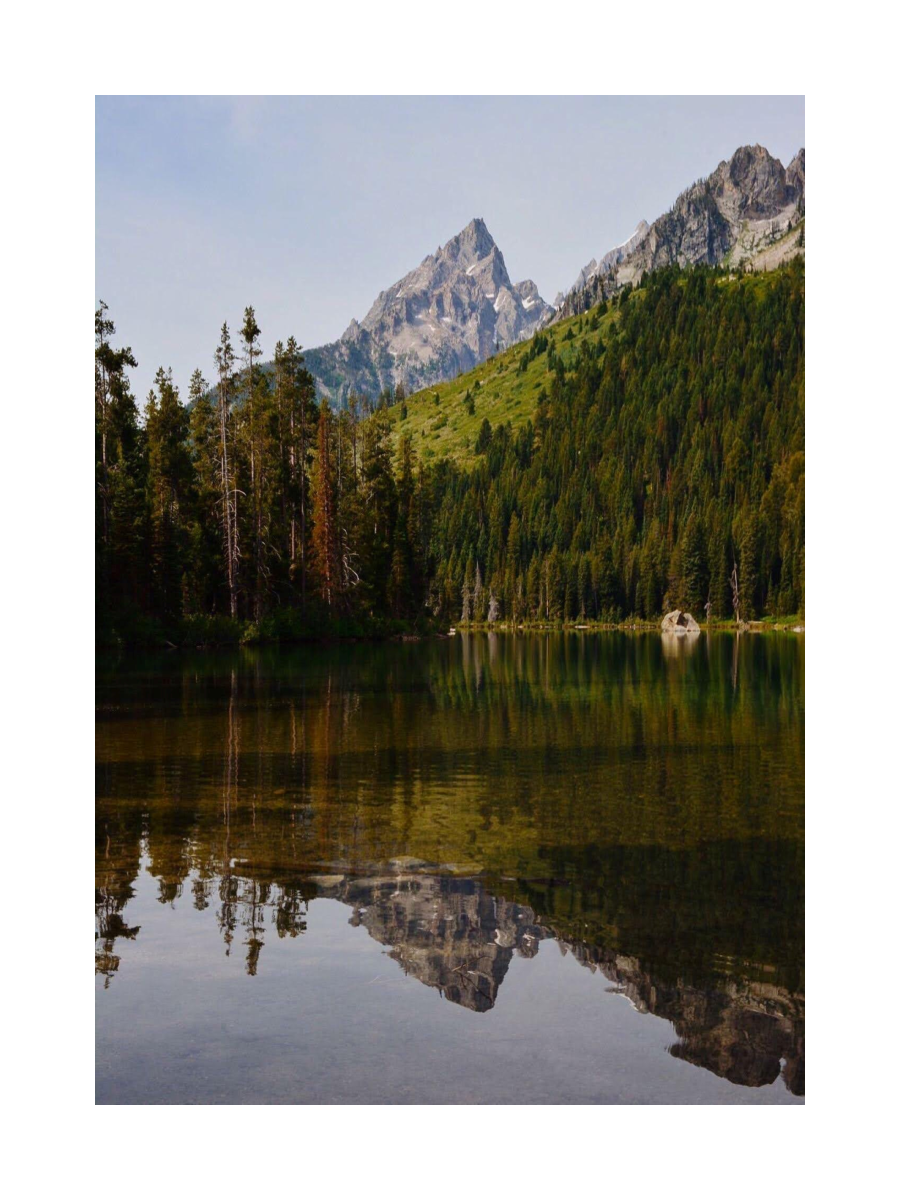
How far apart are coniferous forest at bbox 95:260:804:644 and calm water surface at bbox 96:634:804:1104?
26889mm

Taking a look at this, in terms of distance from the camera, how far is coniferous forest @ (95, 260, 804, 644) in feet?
173

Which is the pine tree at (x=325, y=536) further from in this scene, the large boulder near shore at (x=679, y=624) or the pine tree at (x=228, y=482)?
the large boulder near shore at (x=679, y=624)

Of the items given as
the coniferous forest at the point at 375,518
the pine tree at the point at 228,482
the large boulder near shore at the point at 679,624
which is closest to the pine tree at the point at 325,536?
the coniferous forest at the point at 375,518

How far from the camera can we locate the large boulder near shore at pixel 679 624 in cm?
11497

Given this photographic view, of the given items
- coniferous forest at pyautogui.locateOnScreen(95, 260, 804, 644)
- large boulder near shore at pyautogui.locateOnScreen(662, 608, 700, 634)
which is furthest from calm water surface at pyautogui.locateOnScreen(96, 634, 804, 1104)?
large boulder near shore at pyautogui.locateOnScreen(662, 608, 700, 634)

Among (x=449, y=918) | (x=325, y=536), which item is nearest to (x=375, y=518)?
(x=325, y=536)

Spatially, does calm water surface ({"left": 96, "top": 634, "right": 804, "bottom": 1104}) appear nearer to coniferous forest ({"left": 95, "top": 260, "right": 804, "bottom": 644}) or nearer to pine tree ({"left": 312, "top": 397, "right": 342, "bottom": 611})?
coniferous forest ({"left": 95, "top": 260, "right": 804, "bottom": 644})

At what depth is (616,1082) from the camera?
6.99 metres

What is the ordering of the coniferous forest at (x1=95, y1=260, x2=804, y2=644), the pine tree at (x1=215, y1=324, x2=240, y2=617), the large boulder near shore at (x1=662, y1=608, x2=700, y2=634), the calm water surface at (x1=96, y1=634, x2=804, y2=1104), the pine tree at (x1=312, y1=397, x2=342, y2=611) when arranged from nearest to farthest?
the calm water surface at (x1=96, y1=634, x2=804, y2=1104)
the coniferous forest at (x1=95, y1=260, x2=804, y2=644)
the pine tree at (x1=215, y1=324, x2=240, y2=617)
the pine tree at (x1=312, y1=397, x2=342, y2=611)
the large boulder near shore at (x1=662, y1=608, x2=700, y2=634)

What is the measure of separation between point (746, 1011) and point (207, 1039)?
3.73 meters
